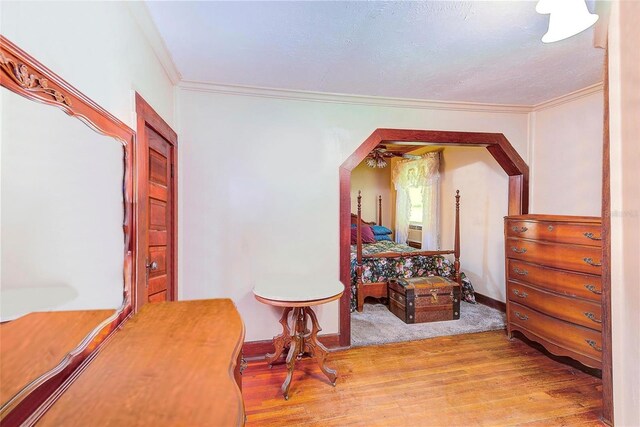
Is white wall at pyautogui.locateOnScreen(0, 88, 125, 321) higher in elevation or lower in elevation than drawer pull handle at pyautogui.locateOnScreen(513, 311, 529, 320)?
higher

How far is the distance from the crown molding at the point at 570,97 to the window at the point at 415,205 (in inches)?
98.6

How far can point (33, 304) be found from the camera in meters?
0.70

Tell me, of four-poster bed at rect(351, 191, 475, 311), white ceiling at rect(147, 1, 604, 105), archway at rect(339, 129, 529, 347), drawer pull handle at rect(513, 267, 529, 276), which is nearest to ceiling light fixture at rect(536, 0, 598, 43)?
white ceiling at rect(147, 1, 604, 105)

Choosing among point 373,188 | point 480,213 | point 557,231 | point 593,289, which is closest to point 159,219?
point 557,231

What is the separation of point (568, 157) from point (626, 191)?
279 centimetres

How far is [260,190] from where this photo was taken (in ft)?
8.26

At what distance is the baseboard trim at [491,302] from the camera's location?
350 centimetres

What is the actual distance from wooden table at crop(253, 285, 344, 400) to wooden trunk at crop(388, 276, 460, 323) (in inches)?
52.5

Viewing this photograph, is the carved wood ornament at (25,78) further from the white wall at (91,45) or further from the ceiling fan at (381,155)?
the ceiling fan at (381,155)

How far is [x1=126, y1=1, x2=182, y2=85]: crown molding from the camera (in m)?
1.42

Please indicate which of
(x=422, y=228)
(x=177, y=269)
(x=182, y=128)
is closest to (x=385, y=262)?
(x=422, y=228)

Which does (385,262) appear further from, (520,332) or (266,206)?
(266,206)

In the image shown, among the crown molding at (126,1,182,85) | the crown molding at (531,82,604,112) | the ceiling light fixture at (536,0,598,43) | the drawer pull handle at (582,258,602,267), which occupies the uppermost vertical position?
the crown molding at (531,82,604,112)

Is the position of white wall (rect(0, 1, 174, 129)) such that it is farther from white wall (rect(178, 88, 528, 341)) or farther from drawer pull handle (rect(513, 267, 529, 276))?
drawer pull handle (rect(513, 267, 529, 276))
